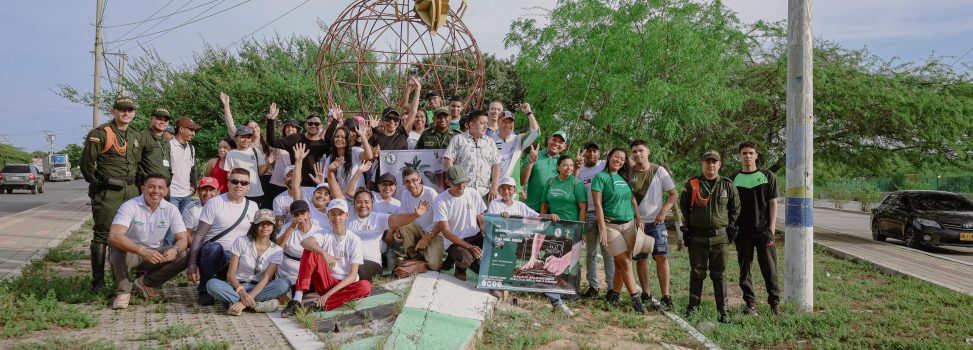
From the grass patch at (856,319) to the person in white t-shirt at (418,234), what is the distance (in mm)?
2622

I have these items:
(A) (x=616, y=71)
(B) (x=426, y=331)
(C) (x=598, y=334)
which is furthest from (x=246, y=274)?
(A) (x=616, y=71)

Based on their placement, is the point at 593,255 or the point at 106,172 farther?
the point at 593,255

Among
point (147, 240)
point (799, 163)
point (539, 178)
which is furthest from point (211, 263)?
point (799, 163)

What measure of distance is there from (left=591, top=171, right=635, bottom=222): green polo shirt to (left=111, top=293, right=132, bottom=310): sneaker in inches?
176

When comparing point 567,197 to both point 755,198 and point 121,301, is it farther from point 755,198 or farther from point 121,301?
point 121,301

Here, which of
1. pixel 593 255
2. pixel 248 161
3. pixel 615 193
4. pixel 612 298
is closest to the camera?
pixel 615 193

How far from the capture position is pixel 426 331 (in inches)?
203

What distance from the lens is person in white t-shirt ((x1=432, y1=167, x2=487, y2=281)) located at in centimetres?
697

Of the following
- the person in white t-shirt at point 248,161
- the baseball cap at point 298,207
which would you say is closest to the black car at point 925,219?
the person in white t-shirt at point 248,161

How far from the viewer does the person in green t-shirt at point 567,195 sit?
730 centimetres

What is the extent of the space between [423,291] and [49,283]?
395 centimetres

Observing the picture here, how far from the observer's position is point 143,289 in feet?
21.5

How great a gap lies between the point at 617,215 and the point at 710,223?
0.89 metres

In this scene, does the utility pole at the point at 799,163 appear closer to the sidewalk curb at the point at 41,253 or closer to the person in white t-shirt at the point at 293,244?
the person in white t-shirt at the point at 293,244
